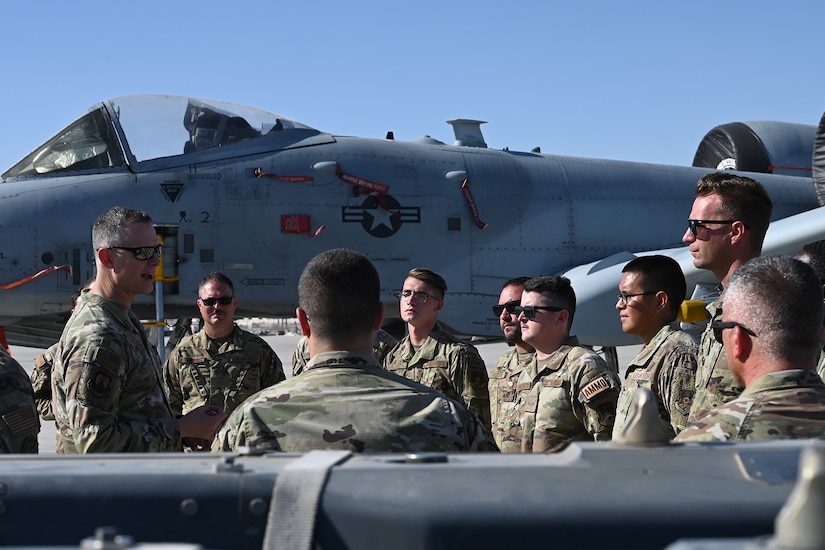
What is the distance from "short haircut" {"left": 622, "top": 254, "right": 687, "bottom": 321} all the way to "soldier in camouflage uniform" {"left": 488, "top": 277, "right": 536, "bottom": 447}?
2.96 feet

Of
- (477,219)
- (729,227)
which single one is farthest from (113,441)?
(477,219)

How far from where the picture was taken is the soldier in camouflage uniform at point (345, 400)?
2.61 meters

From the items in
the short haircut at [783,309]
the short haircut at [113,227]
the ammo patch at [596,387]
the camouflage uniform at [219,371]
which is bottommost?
the camouflage uniform at [219,371]

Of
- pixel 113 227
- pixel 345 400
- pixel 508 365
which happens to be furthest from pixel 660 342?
pixel 113 227

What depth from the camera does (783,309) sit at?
8.87 feet

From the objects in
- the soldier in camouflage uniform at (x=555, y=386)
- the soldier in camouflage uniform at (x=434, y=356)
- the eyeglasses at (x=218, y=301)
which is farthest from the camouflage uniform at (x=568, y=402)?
the eyeglasses at (x=218, y=301)

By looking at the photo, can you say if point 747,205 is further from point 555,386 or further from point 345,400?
point 345,400

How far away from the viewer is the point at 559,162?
1121 centimetres

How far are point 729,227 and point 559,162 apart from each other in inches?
277

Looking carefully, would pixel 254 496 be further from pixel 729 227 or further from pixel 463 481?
pixel 729 227

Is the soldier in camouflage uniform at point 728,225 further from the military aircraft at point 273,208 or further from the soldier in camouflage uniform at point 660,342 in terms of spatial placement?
the military aircraft at point 273,208

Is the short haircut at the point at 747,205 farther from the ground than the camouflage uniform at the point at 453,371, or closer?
farther from the ground

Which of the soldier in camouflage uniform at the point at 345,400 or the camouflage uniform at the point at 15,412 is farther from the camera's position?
the camouflage uniform at the point at 15,412

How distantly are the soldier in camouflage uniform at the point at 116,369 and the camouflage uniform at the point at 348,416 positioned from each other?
1033mm
